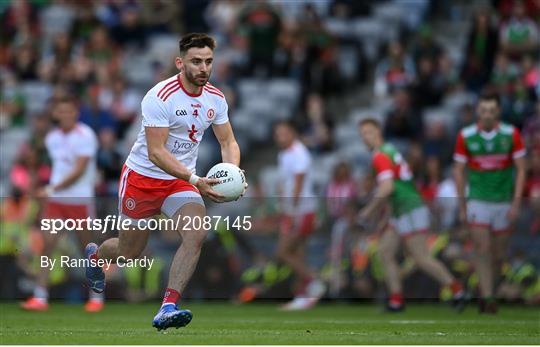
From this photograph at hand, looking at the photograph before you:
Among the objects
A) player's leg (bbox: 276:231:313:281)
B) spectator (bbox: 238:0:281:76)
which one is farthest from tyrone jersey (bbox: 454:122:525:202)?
spectator (bbox: 238:0:281:76)

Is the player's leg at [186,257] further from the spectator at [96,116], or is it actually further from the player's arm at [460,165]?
the spectator at [96,116]

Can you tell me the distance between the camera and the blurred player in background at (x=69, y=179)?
1734cm

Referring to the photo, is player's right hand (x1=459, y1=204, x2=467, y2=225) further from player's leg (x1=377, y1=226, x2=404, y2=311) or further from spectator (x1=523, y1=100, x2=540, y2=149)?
spectator (x1=523, y1=100, x2=540, y2=149)

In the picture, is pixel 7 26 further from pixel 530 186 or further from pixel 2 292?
pixel 530 186

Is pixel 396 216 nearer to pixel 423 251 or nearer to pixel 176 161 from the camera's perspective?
pixel 423 251

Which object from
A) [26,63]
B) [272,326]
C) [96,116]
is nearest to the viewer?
[272,326]

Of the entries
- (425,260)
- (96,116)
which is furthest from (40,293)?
(96,116)

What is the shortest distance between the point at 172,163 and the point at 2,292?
6.90m

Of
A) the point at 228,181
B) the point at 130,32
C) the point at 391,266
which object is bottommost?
the point at 391,266

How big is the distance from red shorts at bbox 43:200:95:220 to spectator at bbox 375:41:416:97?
6883 millimetres

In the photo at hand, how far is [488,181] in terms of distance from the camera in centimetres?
1706

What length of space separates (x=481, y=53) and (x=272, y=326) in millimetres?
9473

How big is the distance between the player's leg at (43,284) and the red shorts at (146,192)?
153 inches

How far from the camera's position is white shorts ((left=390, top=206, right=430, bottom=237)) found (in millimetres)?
17797
